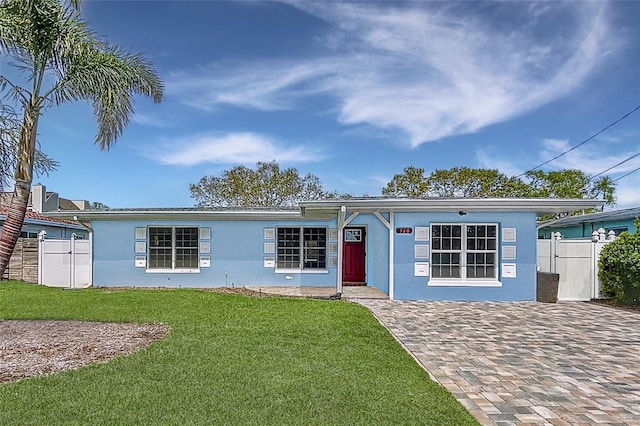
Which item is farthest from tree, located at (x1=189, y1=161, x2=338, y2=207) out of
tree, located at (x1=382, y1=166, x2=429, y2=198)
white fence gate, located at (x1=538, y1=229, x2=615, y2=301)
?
white fence gate, located at (x1=538, y1=229, x2=615, y2=301)

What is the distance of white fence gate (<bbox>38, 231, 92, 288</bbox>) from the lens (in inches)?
580

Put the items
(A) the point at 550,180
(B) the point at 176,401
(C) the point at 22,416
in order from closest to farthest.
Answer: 1. (C) the point at 22,416
2. (B) the point at 176,401
3. (A) the point at 550,180

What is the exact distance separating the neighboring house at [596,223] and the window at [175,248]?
13185mm

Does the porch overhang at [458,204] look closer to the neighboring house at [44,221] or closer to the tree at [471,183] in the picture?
the neighboring house at [44,221]

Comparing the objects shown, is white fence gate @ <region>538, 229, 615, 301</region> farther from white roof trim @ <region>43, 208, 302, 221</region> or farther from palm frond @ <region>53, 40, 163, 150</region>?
palm frond @ <region>53, 40, 163, 150</region>

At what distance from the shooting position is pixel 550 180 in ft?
95.7

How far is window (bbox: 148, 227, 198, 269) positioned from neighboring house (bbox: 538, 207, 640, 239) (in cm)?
1319

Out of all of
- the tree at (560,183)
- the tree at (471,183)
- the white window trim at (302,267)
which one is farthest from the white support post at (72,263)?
the tree at (560,183)

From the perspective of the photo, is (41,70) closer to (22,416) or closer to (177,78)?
(22,416)

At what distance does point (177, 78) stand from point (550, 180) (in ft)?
81.6

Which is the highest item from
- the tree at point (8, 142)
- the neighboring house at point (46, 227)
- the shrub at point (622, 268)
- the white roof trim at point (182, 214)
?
the tree at point (8, 142)

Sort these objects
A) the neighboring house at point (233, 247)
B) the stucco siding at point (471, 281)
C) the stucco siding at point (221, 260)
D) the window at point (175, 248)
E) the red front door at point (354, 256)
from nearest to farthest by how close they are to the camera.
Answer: the stucco siding at point (471, 281) → the neighboring house at point (233, 247) → the stucco siding at point (221, 260) → the window at point (175, 248) → the red front door at point (354, 256)

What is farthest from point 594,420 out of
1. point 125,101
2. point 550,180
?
point 550,180

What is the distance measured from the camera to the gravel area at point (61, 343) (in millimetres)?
5352
